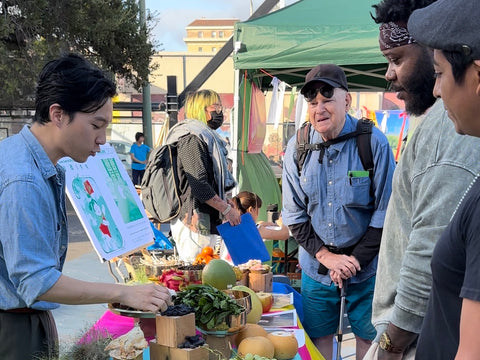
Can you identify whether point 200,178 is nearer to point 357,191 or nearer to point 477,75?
point 357,191

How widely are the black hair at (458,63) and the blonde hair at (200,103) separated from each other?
10.2ft

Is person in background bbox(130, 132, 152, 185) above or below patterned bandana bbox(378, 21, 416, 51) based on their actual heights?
below

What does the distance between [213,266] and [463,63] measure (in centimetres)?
174

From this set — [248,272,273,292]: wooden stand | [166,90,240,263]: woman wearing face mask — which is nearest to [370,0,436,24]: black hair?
[248,272,273,292]: wooden stand

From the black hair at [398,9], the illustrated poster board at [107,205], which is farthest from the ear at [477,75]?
the illustrated poster board at [107,205]

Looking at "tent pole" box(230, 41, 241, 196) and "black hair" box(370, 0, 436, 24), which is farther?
"tent pole" box(230, 41, 241, 196)

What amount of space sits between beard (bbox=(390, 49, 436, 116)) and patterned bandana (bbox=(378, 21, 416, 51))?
8 cm

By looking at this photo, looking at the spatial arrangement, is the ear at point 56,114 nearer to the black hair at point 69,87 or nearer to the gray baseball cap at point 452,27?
the black hair at point 69,87

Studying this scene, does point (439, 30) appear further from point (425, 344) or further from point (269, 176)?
point (269, 176)

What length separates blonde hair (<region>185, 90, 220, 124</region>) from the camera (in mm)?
3963

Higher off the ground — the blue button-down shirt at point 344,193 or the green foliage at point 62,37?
the green foliage at point 62,37

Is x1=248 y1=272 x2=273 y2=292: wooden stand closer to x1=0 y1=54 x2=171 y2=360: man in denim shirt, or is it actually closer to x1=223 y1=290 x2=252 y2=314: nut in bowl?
x1=223 y1=290 x2=252 y2=314: nut in bowl

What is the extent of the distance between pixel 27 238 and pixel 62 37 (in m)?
11.3

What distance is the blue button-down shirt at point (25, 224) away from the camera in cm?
136
